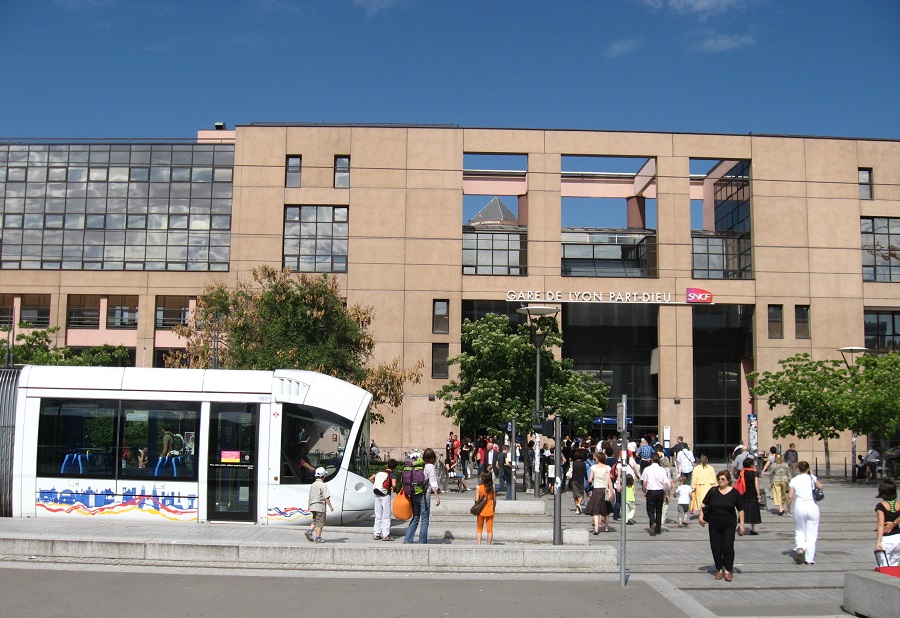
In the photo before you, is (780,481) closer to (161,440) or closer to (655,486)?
(655,486)

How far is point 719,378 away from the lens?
46.4 metres

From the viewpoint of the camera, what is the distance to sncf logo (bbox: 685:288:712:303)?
4388cm

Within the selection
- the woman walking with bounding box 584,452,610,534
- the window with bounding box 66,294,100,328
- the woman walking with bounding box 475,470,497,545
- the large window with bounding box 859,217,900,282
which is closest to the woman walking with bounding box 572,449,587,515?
the woman walking with bounding box 584,452,610,534

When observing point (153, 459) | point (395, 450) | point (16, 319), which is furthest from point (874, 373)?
point (16, 319)

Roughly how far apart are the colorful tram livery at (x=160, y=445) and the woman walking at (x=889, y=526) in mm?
10014

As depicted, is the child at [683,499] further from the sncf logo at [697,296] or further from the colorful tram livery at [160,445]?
the sncf logo at [697,296]

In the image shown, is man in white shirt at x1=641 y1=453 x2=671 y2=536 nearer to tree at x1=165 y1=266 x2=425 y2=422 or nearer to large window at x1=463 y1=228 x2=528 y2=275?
tree at x1=165 y1=266 x2=425 y2=422

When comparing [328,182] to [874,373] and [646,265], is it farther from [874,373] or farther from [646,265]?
[874,373]

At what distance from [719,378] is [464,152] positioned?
1864cm

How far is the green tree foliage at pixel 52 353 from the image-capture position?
133 ft

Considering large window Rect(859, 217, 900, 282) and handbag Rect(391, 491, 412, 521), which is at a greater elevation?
large window Rect(859, 217, 900, 282)

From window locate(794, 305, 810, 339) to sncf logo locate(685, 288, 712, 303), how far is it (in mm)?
4869

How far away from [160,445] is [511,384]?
566 inches

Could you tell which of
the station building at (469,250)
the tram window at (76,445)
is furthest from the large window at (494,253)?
the tram window at (76,445)
